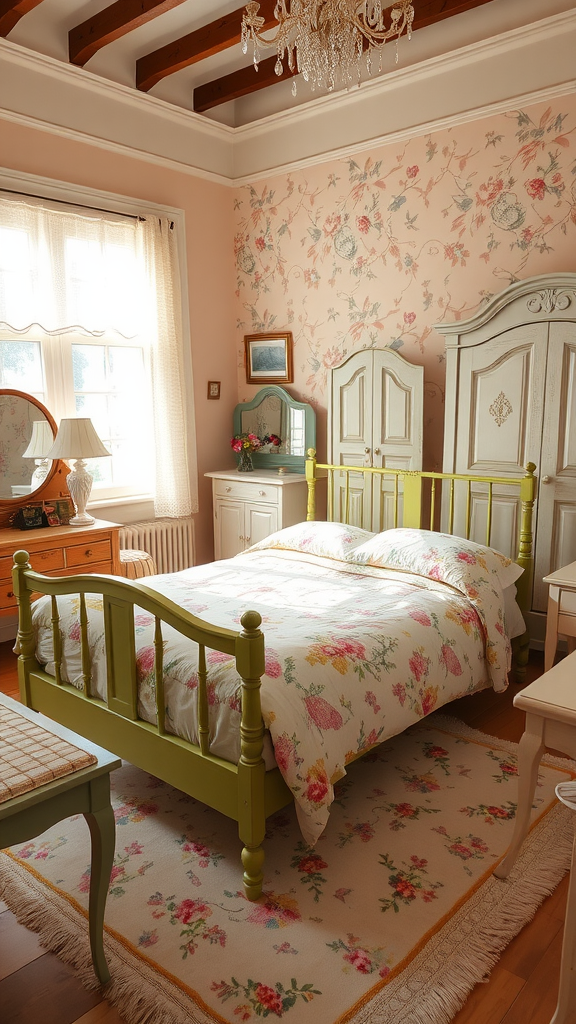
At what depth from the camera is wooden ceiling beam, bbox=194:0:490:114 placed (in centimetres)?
359

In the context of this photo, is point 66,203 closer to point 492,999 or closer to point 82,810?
point 82,810

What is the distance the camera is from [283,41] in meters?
2.32

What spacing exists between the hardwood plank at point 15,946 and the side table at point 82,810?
0.71 ft

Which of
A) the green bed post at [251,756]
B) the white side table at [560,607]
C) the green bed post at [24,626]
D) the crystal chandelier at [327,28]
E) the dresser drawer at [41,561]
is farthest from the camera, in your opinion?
the dresser drawer at [41,561]

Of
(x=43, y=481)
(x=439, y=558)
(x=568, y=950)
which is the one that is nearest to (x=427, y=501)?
(x=439, y=558)

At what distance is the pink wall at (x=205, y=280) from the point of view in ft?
14.3

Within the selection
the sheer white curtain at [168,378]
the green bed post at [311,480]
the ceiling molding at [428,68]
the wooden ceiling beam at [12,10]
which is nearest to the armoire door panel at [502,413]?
the green bed post at [311,480]

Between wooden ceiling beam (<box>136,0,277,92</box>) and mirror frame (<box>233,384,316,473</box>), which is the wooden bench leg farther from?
wooden ceiling beam (<box>136,0,277,92</box>)

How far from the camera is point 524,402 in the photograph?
341cm

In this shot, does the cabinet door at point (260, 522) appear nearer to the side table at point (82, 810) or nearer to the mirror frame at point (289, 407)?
the mirror frame at point (289, 407)

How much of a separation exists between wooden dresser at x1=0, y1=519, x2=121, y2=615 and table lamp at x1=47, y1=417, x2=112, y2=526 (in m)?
0.13

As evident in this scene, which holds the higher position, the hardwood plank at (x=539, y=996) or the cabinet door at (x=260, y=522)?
the cabinet door at (x=260, y=522)

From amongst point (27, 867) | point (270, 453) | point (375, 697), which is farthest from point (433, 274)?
point (27, 867)

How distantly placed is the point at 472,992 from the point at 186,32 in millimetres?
4612
